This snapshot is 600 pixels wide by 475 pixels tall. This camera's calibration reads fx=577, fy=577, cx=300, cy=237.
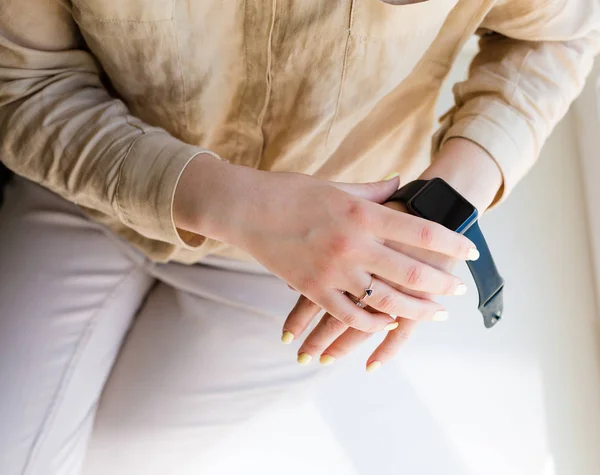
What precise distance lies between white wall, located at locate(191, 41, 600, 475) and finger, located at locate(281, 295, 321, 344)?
12.2 inches

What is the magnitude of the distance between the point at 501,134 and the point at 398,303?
0.26m

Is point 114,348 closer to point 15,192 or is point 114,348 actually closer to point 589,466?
point 15,192

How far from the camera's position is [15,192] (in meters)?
0.86

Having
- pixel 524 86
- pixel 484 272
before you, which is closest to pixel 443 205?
pixel 484 272

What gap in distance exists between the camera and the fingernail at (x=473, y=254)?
578mm

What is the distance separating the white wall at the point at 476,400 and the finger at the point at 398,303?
352 mm

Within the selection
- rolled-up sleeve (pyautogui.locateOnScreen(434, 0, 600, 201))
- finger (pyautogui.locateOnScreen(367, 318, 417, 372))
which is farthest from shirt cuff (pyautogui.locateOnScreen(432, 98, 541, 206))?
finger (pyautogui.locateOnScreen(367, 318, 417, 372))

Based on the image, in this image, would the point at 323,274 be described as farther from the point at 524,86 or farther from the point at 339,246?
the point at 524,86

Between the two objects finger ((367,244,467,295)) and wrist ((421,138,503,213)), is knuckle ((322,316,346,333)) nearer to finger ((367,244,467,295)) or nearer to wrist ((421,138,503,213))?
finger ((367,244,467,295))

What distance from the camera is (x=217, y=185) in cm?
56

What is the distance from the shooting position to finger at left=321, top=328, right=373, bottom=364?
2.12ft

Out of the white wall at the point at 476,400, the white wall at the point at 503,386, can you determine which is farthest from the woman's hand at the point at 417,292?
the white wall at the point at 503,386

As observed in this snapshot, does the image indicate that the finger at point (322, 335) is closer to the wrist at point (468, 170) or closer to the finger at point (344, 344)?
the finger at point (344, 344)

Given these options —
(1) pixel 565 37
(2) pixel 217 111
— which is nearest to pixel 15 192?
(2) pixel 217 111
